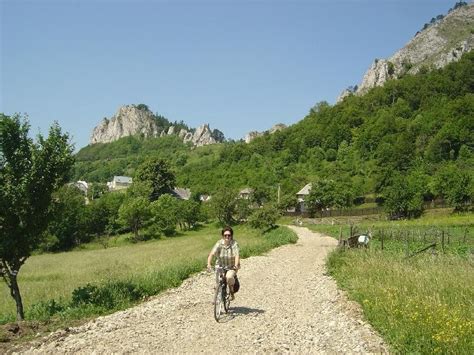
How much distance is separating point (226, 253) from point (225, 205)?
63049mm

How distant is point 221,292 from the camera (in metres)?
11.5

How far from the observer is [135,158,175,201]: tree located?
101750 millimetres

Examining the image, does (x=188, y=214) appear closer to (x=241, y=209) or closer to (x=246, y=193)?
(x=241, y=209)

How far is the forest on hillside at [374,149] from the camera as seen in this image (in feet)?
309

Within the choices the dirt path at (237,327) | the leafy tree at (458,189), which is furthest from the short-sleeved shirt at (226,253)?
the leafy tree at (458,189)

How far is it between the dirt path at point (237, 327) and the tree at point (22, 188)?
351 centimetres

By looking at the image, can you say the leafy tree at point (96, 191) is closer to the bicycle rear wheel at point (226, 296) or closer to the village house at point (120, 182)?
the village house at point (120, 182)

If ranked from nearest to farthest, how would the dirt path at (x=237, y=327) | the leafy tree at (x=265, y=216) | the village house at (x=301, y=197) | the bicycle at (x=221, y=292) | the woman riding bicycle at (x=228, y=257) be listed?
the dirt path at (x=237, y=327) < the bicycle at (x=221, y=292) < the woman riding bicycle at (x=228, y=257) < the leafy tree at (x=265, y=216) < the village house at (x=301, y=197)

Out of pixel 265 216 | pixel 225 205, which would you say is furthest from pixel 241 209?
pixel 265 216

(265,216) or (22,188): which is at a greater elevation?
(22,188)

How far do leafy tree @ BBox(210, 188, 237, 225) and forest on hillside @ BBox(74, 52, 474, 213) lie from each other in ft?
80.7

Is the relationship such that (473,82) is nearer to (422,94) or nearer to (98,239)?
(422,94)

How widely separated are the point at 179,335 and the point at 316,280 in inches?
369

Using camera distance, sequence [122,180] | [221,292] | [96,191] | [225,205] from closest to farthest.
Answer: [221,292], [225,205], [96,191], [122,180]
